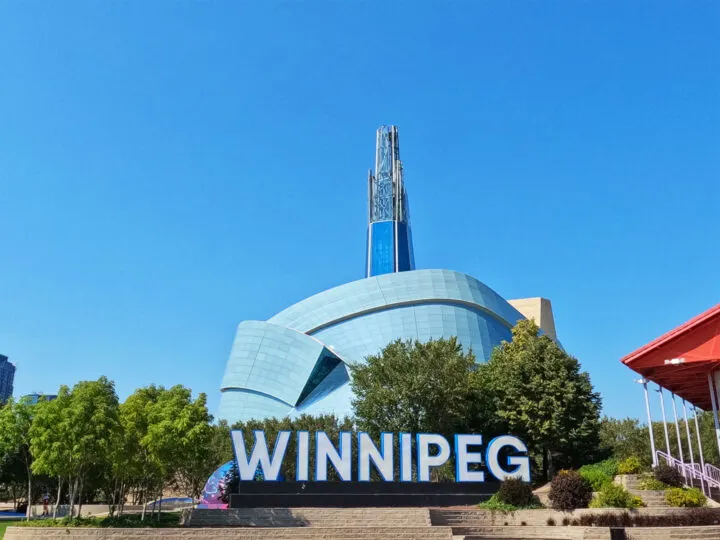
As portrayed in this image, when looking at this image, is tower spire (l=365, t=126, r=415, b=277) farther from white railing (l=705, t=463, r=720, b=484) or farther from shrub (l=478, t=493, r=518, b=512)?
shrub (l=478, t=493, r=518, b=512)

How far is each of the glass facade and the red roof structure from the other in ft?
87.6

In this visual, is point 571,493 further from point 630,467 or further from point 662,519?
point 630,467

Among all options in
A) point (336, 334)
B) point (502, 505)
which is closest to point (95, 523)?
point (502, 505)

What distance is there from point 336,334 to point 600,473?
30.9m

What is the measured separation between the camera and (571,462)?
34.2 m

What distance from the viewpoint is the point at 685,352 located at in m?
26.2

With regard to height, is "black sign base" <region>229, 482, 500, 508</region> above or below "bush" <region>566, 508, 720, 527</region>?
above

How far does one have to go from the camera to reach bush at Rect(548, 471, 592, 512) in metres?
24.8

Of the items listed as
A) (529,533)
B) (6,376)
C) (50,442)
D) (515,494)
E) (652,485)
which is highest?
(6,376)

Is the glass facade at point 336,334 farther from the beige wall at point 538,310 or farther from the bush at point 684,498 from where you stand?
the bush at point 684,498

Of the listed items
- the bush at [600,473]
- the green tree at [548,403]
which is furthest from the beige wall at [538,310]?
the bush at [600,473]

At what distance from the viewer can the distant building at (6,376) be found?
451ft

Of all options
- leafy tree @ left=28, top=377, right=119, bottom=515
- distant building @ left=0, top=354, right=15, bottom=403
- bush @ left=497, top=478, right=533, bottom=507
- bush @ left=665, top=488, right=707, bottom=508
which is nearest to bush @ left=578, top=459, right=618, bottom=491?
bush @ left=497, top=478, right=533, bottom=507

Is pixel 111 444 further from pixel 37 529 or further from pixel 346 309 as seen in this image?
pixel 346 309
